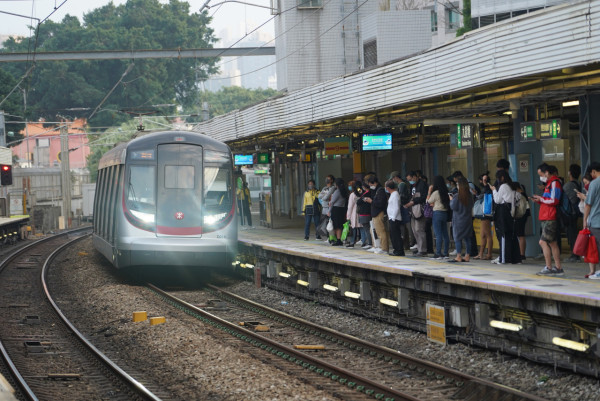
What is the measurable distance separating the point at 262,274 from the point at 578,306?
1251 centimetres

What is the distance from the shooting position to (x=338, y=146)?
22.9 metres

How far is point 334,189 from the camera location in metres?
20.2

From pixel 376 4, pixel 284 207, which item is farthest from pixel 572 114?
pixel 376 4

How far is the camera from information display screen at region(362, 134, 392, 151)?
20672 millimetres

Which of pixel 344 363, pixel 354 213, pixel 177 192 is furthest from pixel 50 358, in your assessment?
pixel 354 213

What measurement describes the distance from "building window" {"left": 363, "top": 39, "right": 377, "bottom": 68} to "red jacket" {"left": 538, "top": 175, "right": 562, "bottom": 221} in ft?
85.9

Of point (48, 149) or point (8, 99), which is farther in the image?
point (48, 149)

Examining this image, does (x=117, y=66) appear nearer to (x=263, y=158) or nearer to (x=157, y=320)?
(x=263, y=158)

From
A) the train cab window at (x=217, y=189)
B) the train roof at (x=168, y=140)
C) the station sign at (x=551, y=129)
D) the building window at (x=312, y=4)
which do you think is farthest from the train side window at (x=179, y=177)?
the building window at (x=312, y=4)

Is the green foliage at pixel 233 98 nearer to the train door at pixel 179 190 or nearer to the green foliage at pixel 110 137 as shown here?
the green foliage at pixel 110 137

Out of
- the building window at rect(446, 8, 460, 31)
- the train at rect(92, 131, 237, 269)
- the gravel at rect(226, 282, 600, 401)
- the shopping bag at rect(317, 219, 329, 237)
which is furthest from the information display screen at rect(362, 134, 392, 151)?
the building window at rect(446, 8, 460, 31)

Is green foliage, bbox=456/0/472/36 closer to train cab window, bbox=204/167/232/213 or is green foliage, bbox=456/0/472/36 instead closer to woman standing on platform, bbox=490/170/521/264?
train cab window, bbox=204/167/232/213

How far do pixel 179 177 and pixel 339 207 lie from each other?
361 cm

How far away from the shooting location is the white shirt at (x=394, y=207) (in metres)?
16.7
